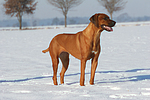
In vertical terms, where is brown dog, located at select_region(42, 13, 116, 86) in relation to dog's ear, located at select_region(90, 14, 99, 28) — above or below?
below

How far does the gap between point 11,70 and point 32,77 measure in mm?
1408

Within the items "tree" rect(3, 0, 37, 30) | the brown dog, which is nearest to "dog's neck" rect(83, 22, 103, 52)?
the brown dog

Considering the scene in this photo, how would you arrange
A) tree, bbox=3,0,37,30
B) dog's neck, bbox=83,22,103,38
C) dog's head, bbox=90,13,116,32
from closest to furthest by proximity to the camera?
dog's head, bbox=90,13,116,32, dog's neck, bbox=83,22,103,38, tree, bbox=3,0,37,30

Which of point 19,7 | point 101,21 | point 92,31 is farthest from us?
point 19,7

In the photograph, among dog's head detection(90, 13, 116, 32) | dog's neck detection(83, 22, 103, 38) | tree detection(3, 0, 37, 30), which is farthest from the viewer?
tree detection(3, 0, 37, 30)

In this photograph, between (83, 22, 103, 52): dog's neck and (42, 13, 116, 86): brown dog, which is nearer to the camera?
(42, 13, 116, 86): brown dog

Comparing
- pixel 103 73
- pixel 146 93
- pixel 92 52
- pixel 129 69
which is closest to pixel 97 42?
pixel 92 52

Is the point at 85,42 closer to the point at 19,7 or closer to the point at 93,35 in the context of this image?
the point at 93,35

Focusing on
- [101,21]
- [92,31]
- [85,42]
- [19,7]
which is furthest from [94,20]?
[19,7]

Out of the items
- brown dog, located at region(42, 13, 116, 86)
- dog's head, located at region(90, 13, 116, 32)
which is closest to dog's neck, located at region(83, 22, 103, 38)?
brown dog, located at region(42, 13, 116, 86)

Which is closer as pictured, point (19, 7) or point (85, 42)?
point (85, 42)

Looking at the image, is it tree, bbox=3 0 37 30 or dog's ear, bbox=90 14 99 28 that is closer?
dog's ear, bbox=90 14 99 28

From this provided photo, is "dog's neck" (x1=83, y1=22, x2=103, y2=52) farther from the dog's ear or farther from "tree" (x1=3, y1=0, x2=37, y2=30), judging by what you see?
"tree" (x1=3, y1=0, x2=37, y2=30)

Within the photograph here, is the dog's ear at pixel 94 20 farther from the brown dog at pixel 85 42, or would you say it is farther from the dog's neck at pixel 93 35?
the dog's neck at pixel 93 35
